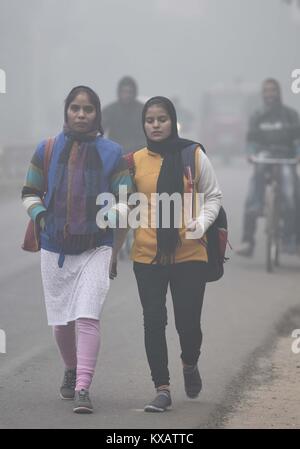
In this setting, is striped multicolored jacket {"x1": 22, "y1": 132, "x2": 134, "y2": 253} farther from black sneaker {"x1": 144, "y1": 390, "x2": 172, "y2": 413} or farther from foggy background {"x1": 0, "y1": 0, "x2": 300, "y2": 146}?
foggy background {"x1": 0, "y1": 0, "x2": 300, "y2": 146}

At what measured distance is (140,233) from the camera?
816 centimetres

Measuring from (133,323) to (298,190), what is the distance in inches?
201

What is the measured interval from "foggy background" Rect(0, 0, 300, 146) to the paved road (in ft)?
134

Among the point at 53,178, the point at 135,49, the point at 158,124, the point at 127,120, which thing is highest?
the point at 158,124

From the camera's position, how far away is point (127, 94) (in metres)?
16.1

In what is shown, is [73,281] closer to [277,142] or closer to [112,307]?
[112,307]

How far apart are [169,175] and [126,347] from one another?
2569 millimetres

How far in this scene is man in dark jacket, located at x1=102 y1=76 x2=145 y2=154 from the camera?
16094 mm

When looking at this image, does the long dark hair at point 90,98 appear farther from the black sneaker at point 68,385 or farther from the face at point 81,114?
the black sneaker at point 68,385

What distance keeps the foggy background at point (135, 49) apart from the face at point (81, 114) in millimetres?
46689

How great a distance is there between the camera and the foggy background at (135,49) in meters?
61.1

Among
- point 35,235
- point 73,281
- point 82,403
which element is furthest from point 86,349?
point 35,235

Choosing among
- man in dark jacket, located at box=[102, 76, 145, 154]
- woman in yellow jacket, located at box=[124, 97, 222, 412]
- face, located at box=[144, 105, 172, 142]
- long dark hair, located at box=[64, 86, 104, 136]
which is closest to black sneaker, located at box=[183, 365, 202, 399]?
woman in yellow jacket, located at box=[124, 97, 222, 412]

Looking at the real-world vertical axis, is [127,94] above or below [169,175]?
below
